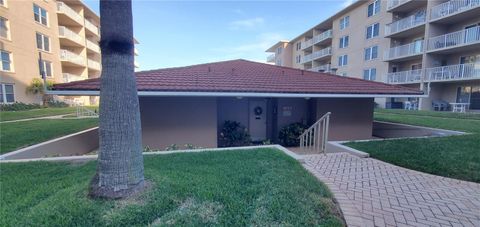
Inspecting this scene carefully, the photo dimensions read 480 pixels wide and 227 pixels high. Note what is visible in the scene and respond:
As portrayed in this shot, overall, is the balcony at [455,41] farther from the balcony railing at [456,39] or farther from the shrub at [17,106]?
the shrub at [17,106]

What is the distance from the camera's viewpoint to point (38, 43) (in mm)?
22203

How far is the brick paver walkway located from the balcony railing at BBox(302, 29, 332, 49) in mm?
32088

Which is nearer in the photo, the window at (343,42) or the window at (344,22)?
the window at (344,22)

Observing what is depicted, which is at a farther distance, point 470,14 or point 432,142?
point 470,14

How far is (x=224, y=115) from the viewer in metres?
9.73

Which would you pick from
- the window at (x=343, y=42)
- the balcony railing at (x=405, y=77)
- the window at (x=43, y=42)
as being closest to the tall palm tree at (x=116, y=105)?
the balcony railing at (x=405, y=77)

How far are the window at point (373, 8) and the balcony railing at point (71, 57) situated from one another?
3501 cm

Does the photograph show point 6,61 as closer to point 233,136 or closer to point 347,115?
point 233,136

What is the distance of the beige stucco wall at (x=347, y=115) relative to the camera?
9617 millimetres

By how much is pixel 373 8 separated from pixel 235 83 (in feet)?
83.9

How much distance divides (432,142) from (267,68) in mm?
7563

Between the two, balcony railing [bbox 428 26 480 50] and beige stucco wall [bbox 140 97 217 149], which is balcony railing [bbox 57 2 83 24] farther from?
balcony railing [bbox 428 26 480 50]

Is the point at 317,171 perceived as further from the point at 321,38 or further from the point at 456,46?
the point at 321,38

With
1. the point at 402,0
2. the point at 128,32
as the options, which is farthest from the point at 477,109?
the point at 128,32
